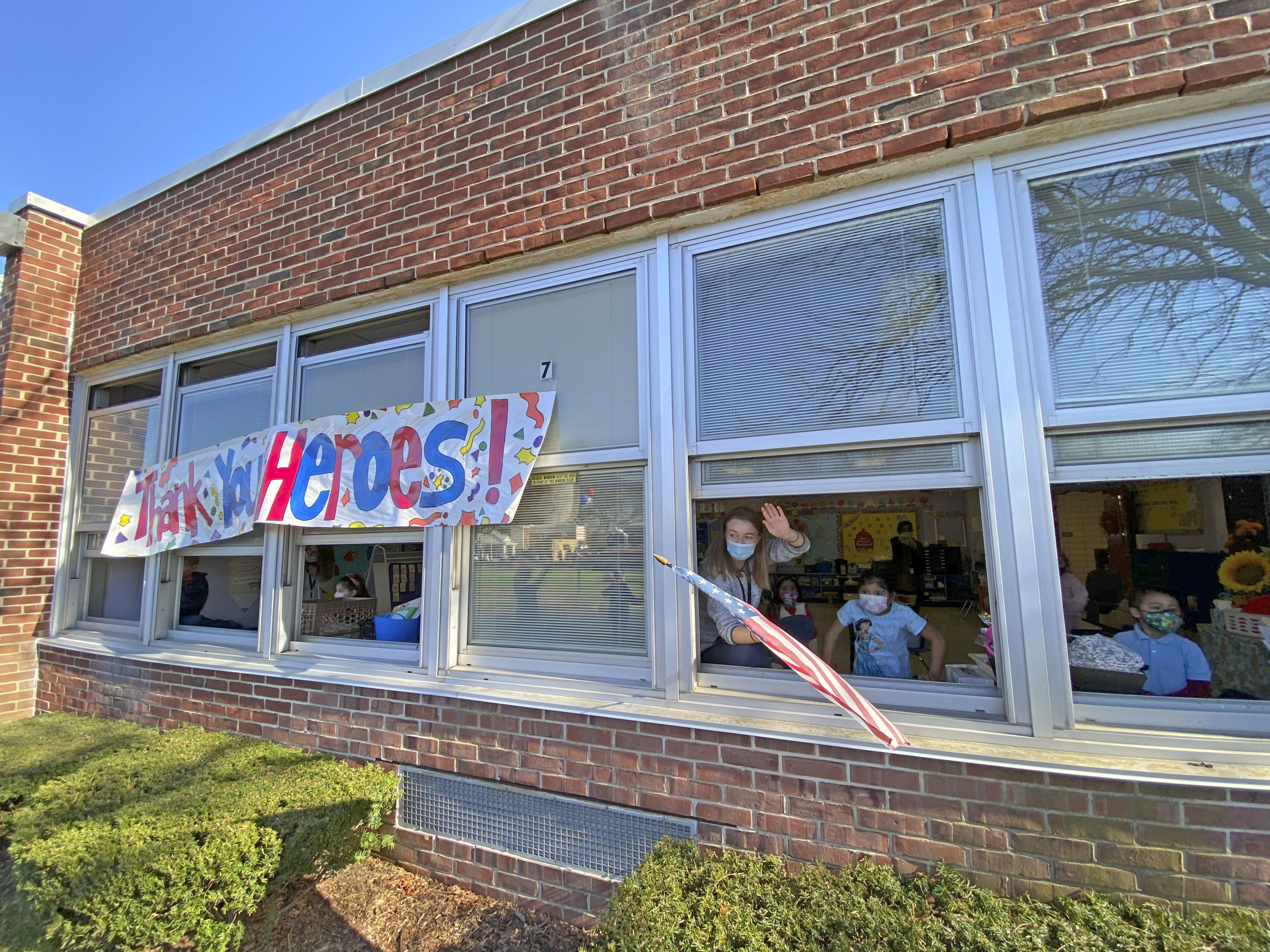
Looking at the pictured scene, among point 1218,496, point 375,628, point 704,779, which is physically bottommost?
point 704,779

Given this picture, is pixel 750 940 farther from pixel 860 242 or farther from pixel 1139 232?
pixel 1139 232

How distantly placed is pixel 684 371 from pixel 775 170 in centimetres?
98

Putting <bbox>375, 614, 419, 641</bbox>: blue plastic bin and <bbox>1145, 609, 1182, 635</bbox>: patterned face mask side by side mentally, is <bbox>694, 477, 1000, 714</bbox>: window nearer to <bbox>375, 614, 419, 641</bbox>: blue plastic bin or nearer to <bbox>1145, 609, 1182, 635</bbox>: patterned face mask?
<bbox>1145, 609, 1182, 635</bbox>: patterned face mask

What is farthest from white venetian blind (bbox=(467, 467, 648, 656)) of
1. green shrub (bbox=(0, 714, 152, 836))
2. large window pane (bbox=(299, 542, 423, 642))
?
→ green shrub (bbox=(0, 714, 152, 836))

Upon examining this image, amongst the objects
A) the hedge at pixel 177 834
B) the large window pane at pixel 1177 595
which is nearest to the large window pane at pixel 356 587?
the hedge at pixel 177 834

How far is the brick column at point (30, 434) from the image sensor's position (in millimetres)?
5152

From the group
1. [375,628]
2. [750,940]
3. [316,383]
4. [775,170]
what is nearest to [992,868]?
[750,940]

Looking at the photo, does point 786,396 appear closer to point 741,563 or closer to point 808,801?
point 741,563

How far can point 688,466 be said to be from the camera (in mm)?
2934

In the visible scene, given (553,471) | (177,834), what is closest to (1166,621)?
(553,471)

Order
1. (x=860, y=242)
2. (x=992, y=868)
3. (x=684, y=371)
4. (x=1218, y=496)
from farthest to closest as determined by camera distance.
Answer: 1. (x=684, y=371)
2. (x=860, y=242)
3. (x=1218, y=496)
4. (x=992, y=868)

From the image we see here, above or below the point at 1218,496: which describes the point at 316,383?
above

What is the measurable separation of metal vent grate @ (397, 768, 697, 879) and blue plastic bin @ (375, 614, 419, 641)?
786mm

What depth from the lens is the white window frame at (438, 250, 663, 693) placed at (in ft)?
9.77
